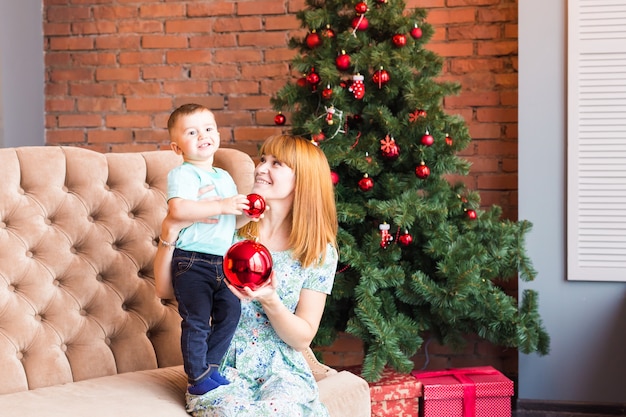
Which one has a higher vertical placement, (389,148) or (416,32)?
(416,32)

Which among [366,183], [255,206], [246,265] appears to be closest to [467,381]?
[366,183]

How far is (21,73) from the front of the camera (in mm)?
3910

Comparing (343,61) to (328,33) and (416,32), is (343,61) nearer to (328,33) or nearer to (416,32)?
(328,33)

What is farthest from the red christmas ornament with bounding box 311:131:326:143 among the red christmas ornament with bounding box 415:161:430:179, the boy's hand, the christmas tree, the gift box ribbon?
the boy's hand

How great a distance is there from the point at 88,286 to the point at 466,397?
1.46 metres

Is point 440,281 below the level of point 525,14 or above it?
below

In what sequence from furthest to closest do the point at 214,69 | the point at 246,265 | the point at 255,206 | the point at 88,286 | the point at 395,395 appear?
the point at 214,69, the point at 395,395, the point at 88,286, the point at 255,206, the point at 246,265

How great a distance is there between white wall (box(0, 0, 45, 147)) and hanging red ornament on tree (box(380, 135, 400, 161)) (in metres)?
1.87

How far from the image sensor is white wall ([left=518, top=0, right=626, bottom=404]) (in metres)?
3.33

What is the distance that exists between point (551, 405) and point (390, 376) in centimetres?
84

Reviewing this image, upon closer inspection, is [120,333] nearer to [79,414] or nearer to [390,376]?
[79,414]

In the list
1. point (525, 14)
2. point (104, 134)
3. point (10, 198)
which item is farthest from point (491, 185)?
point (10, 198)

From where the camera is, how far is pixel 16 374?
7.23 feet

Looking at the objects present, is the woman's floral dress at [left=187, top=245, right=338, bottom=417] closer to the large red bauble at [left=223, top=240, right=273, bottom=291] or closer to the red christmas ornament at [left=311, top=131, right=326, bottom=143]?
the large red bauble at [left=223, top=240, right=273, bottom=291]
